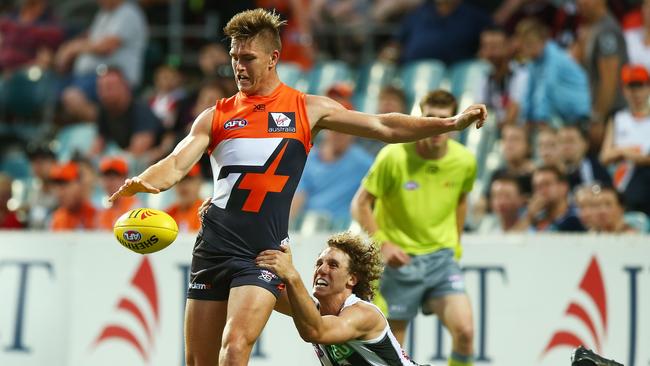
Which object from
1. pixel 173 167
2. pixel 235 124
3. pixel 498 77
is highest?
pixel 498 77

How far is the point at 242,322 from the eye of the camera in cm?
573

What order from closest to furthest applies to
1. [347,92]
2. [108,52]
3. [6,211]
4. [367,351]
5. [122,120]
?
[367,351], [347,92], [6,211], [122,120], [108,52]

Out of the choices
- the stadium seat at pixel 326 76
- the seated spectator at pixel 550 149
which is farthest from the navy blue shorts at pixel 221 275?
the stadium seat at pixel 326 76

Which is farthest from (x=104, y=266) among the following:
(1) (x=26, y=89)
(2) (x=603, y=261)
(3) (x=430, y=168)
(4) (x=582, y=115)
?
(1) (x=26, y=89)

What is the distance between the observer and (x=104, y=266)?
9.77 m

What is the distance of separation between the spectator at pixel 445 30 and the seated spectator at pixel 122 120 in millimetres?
3073

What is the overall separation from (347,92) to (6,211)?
376 centimetres

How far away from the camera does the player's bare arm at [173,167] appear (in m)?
5.52

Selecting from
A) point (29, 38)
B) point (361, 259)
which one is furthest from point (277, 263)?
point (29, 38)

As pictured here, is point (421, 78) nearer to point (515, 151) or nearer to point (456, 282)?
point (515, 151)

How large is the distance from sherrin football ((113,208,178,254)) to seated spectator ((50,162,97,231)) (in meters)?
5.82

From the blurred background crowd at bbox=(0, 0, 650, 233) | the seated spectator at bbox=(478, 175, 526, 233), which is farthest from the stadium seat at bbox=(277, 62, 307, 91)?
the seated spectator at bbox=(478, 175, 526, 233)

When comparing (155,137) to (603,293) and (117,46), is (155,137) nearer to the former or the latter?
(117,46)

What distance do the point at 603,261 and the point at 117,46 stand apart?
7.61 metres
